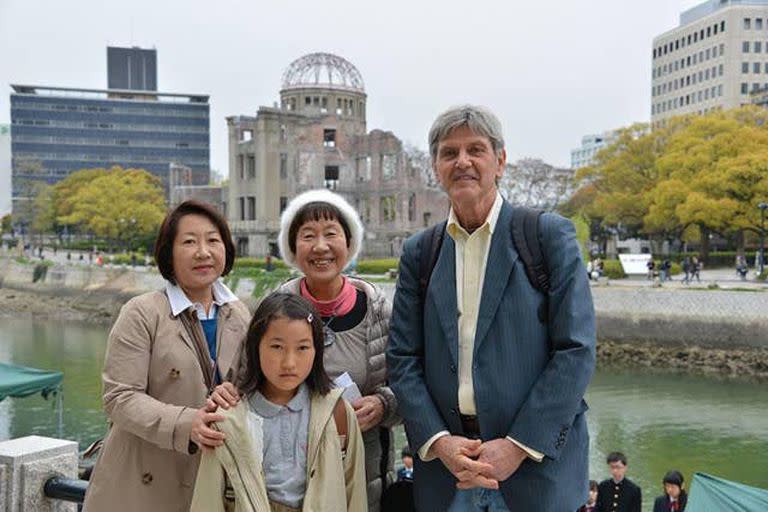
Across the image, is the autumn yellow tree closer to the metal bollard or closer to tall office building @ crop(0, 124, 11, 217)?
the metal bollard

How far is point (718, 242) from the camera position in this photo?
5128 centimetres

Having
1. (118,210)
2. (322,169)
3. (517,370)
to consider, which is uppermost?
(322,169)

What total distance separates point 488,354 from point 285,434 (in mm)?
834

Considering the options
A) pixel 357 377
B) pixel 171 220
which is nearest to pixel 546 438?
pixel 357 377

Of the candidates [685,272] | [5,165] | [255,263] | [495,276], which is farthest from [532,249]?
[5,165]

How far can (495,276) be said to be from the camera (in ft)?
9.15

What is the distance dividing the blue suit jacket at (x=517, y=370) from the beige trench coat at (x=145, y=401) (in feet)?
2.65

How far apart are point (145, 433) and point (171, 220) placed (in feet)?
2.98

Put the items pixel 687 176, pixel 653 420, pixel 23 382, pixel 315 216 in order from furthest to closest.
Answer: pixel 687 176 < pixel 653 420 < pixel 23 382 < pixel 315 216

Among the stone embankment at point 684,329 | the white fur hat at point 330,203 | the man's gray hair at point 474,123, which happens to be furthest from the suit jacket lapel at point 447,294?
the stone embankment at point 684,329

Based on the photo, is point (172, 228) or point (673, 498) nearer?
point (172, 228)

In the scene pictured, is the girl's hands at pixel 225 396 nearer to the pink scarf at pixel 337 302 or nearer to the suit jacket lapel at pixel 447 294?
the pink scarf at pixel 337 302

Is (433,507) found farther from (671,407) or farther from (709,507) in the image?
(671,407)

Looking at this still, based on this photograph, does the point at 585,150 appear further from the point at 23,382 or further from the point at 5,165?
the point at 23,382
